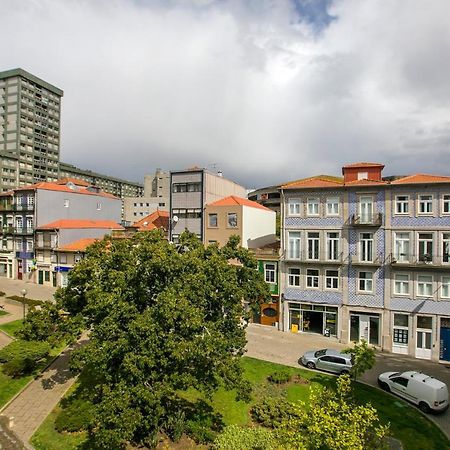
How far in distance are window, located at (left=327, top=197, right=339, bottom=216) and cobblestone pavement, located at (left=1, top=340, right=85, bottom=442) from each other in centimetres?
2339

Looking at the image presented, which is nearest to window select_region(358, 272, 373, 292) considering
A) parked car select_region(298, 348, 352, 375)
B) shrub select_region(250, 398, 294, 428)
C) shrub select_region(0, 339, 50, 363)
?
parked car select_region(298, 348, 352, 375)

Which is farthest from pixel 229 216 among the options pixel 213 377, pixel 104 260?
pixel 213 377

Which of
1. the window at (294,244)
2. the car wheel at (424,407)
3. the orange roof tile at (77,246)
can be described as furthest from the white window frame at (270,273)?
the orange roof tile at (77,246)

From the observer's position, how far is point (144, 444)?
1584 centimetres

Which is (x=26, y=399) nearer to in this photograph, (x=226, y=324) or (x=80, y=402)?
(x=80, y=402)

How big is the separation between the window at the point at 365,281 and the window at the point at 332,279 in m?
1.90

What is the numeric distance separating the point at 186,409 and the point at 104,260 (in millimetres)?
8927

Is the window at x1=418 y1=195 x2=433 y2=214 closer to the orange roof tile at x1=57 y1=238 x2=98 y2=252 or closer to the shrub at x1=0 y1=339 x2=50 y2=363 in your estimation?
the shrub at x1=0 y1=339 x2=50 y2=363

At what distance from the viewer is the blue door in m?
27.2

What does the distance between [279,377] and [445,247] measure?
16.4 m

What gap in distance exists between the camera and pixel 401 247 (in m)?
29.0

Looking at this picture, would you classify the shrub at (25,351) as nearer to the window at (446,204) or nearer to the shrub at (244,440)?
the shrub at (244,440)

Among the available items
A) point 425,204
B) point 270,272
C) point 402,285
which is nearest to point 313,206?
point 270,272

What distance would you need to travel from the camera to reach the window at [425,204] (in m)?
28.0
